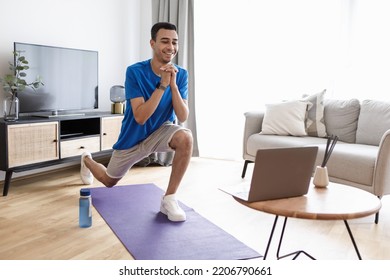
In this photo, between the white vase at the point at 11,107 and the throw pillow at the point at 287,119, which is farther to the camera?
the throw pillow at the point at 287,119

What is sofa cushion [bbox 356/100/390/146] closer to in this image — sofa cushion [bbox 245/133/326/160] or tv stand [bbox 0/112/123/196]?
sofa cushion [bbox 245/133/326/160]

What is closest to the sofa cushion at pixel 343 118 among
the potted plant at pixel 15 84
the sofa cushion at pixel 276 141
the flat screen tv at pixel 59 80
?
the sofa cushion at pixel 276 141

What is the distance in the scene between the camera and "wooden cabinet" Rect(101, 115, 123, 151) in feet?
12.6

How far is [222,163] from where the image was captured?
446 centimetres

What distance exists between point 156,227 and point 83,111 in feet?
6.71

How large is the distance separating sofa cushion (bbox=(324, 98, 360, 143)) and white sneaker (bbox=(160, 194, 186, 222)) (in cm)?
161

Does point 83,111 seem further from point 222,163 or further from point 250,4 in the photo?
point 250,4

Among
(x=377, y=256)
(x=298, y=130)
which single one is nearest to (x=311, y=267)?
(x=377, y=256)

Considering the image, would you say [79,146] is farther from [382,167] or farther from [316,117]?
[382,167]

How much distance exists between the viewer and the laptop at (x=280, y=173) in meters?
1.36

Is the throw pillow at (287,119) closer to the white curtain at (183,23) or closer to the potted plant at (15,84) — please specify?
the white curtain at (183,23)

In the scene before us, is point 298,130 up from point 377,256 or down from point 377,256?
up

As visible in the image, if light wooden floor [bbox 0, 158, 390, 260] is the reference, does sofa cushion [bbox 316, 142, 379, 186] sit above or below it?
above

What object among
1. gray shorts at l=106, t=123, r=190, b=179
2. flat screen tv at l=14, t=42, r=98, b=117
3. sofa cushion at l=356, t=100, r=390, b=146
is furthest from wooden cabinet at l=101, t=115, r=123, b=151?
sofa cushion at l=356, t=100, r=390, b=146
